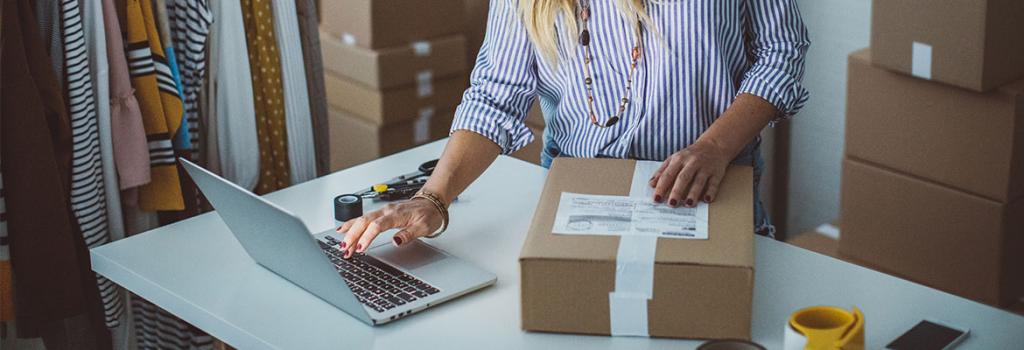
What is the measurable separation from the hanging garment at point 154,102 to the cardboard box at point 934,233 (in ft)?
5.57

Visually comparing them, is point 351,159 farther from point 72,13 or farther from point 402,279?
point 402,279

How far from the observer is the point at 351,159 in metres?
3.47

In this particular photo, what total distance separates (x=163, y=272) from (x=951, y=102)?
1.84 meters

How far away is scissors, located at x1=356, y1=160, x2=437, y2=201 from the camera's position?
201 cm

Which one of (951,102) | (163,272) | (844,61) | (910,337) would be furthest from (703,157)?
(844,61)

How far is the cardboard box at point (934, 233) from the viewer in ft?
9.08

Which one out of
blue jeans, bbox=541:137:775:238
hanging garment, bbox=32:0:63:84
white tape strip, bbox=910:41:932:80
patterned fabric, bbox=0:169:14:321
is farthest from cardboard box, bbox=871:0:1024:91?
patterned fabric, bbox=0:169:14:321

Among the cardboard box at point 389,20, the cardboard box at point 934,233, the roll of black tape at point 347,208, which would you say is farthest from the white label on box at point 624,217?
Result: the cardboard box at point 389,20

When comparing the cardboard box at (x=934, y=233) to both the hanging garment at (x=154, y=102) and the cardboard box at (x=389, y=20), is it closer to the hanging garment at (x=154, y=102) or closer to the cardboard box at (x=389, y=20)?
the cardboard box at (x=389, y=20)

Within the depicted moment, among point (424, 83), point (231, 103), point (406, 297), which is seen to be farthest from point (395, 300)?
point (424, 83)

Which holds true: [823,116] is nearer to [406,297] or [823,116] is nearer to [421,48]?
[421,48]

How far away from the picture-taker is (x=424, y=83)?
338cm

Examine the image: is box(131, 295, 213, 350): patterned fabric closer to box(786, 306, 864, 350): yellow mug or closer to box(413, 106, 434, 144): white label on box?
box(413, 106, 434, 144): white label on box

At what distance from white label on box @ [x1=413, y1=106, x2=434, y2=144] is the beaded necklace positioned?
1.60 m
